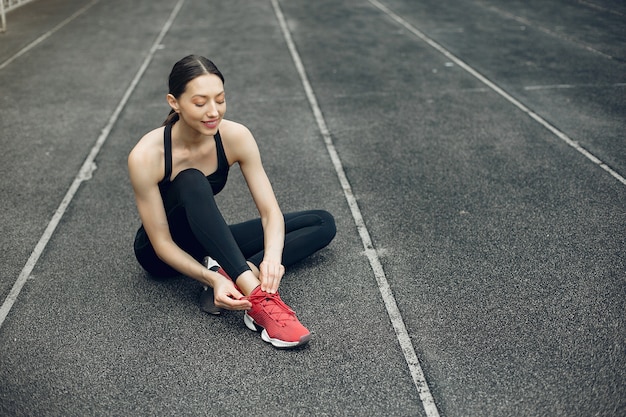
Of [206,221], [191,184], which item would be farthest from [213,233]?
[191,184]

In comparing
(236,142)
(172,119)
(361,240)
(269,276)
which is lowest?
(361,240)

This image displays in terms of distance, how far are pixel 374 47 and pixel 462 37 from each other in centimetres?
173

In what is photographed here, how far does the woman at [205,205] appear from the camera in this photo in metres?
3.06

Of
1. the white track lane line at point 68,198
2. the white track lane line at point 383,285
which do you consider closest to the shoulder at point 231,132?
the white track lane line at point 383,285

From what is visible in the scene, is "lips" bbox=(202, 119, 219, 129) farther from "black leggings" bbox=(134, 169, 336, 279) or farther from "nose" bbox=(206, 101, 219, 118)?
"black leggings" bbox=(134, 169, 336, 279)

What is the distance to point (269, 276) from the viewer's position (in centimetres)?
313

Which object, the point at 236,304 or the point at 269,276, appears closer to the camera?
the point at 236,304

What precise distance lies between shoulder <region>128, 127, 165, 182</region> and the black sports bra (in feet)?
0.09

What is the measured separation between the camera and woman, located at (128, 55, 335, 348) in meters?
3.06

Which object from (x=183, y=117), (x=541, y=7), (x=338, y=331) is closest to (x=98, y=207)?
(x=183, y=117)

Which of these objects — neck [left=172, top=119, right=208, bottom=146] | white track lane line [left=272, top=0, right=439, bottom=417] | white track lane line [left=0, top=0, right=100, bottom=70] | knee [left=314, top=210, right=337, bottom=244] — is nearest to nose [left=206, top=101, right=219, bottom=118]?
neck [left=172, top=119, right=208, bottom=146]

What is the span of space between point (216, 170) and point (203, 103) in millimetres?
494

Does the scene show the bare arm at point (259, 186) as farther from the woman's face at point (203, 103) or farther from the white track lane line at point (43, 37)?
the white track lane line at point (43, 37)

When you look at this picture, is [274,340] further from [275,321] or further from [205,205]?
[205,205]
